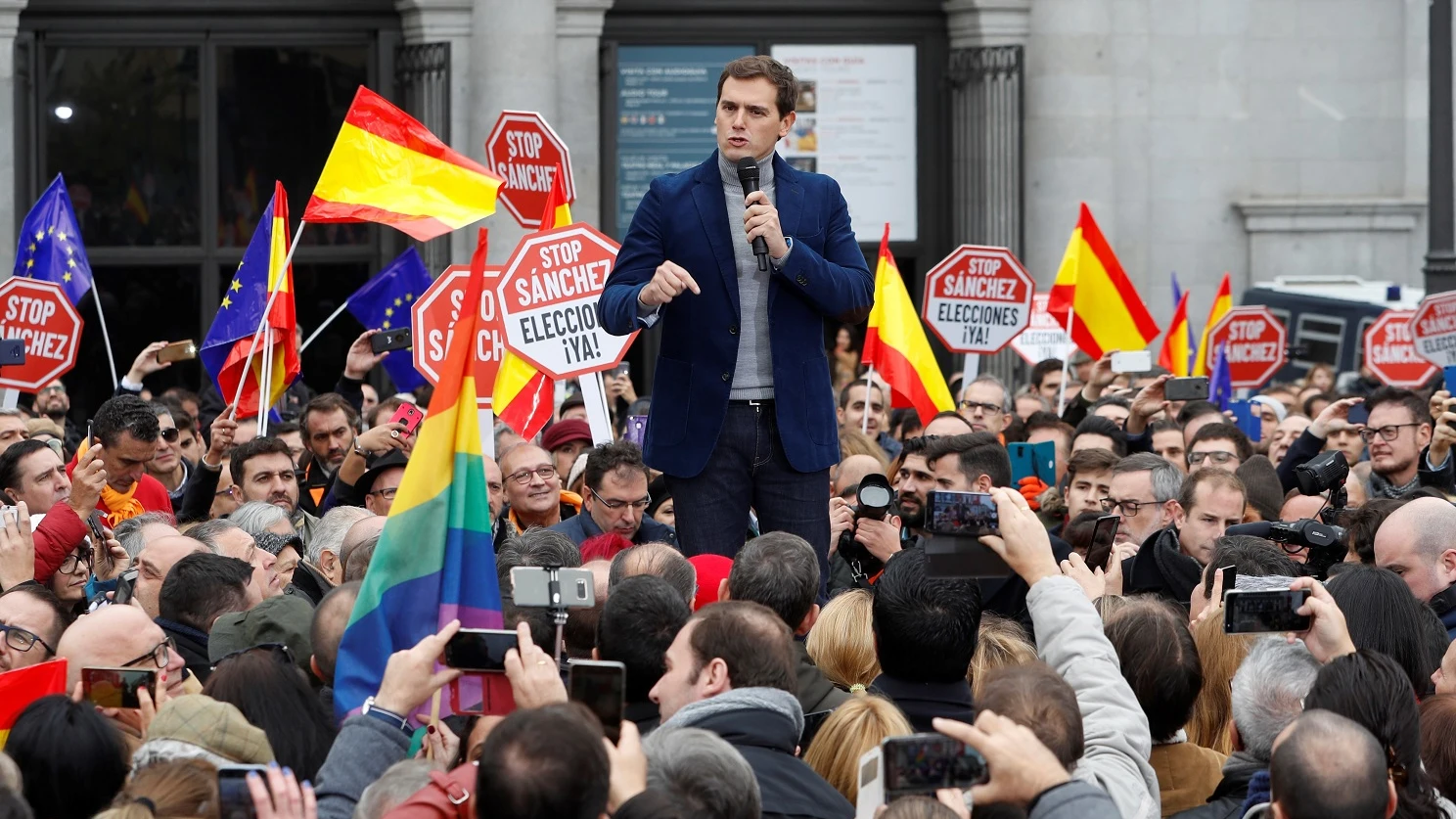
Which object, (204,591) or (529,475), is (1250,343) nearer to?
(529,475)

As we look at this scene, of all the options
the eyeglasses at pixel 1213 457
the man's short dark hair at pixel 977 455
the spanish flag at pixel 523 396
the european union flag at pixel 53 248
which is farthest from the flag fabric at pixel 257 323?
the eyeglasses at pixel 1213 457

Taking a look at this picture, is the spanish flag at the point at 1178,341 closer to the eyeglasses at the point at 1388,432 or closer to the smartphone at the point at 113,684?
the eyeglasses at the point at 1388,432

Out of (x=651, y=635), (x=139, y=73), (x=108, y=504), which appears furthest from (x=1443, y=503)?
(x=139, y=73)

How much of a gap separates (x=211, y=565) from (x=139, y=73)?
13.6 m

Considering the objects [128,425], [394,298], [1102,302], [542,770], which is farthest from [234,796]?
[1102,302]

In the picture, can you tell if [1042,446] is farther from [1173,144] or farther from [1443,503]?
[1173,144]

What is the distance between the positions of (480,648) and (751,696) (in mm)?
643

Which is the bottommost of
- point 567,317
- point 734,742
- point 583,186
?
point 734,742

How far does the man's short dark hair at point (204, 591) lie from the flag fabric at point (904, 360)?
21.4 ft

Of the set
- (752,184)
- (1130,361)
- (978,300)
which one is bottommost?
(1130,361)

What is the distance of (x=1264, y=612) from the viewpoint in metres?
5.04

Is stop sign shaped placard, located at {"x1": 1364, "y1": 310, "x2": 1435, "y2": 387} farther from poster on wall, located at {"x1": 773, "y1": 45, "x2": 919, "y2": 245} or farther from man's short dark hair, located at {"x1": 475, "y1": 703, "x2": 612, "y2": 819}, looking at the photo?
man's short dark hair, located at {"x1": 475, "y1": 703, "x2": 612, "y2": 819}

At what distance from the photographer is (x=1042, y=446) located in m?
10.6

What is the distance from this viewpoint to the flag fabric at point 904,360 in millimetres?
12578
